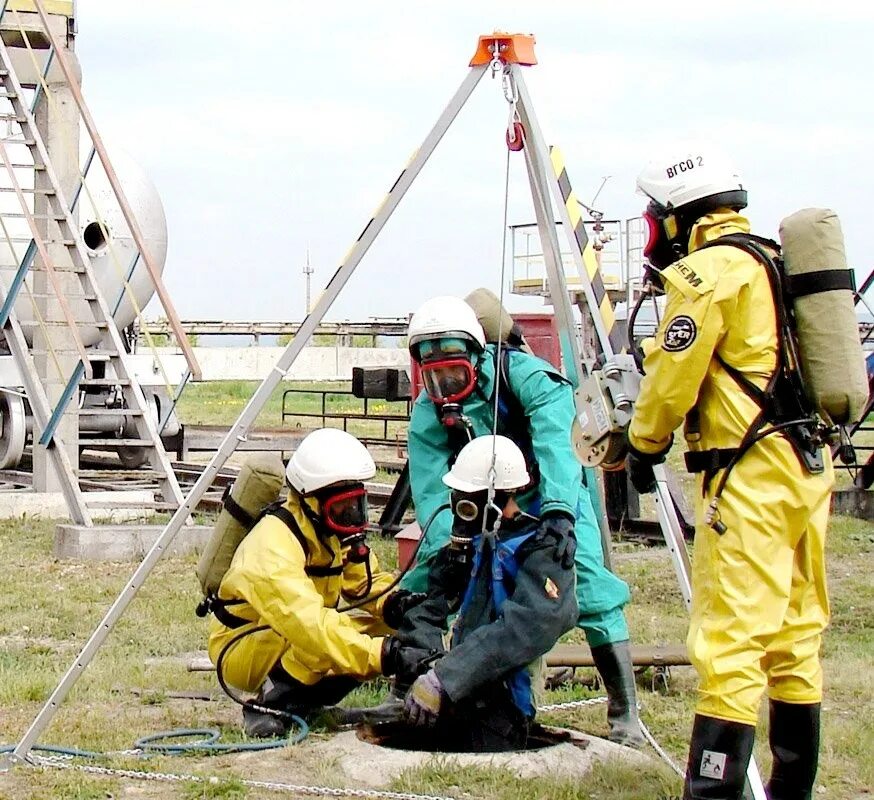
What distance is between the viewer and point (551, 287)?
584cm

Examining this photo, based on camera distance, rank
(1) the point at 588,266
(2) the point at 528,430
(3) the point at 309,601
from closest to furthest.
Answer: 1. (1) the point at 588,266
2. (3) the point at 309,601
3. (2) the point at 528,430

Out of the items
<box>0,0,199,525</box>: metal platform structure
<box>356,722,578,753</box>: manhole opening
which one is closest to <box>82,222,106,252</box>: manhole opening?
<box>0,0,199,525</box>: metal platform structure

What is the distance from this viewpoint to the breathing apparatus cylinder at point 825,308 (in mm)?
4480

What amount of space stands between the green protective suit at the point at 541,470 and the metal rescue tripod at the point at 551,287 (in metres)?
0.27

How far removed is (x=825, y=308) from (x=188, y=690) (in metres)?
3.59

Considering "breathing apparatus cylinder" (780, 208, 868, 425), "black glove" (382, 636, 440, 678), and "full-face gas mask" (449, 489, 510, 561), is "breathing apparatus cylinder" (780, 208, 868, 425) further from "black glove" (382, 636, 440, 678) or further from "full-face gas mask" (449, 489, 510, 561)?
"black glove" (382, 636, 440, 678)

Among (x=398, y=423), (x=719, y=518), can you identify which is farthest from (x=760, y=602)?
(x=398, y=423)

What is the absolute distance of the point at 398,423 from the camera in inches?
1056

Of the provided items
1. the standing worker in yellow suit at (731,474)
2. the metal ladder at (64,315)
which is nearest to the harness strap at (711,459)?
the standing worker in yellow suit at (731,474)

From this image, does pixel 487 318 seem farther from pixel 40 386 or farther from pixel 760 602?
pixel 40 386

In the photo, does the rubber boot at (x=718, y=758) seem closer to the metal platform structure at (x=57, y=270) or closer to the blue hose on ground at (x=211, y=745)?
the blue hose on ground at (x=211, y=745)

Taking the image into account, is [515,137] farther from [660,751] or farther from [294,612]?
[660,751]

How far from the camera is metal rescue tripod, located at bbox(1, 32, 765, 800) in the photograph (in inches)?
196

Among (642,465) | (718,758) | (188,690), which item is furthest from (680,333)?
(188,690)
